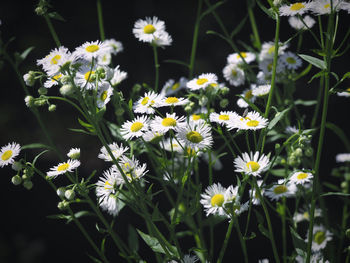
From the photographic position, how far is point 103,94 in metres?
0.84

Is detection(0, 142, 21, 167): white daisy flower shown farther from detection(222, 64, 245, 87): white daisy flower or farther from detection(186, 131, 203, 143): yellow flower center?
detection(222, 64, 245, 87): white daisy flower

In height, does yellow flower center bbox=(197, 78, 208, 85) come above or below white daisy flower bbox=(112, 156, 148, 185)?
above

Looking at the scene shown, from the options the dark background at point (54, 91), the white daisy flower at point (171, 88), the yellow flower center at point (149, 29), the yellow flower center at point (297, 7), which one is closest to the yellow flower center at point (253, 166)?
the yellow flower center at point (297, 7)

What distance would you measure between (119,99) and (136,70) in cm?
105

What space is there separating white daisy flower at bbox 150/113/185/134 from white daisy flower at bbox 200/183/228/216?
0.14 meters

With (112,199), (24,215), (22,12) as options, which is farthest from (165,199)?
(22,12)

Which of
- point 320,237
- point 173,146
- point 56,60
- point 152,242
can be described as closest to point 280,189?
point 320,237

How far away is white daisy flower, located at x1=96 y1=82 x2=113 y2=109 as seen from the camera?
0.80 meters

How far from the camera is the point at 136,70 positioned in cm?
186

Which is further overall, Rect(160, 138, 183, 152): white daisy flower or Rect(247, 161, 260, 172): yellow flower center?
Rect(160, 138, 183, 152): white daisy flower

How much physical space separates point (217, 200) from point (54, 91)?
1176mm

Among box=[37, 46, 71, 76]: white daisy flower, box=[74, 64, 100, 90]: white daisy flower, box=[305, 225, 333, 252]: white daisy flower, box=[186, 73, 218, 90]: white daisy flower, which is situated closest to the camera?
box=[37, 46, 71, 76]: white daisy flower

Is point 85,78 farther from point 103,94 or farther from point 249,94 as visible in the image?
point 249,94

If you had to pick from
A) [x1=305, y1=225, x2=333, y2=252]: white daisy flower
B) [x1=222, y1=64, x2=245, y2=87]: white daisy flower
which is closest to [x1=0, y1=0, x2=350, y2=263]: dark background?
[x1=305, y1=225, x2=333, y2=252]: white daisy flower
